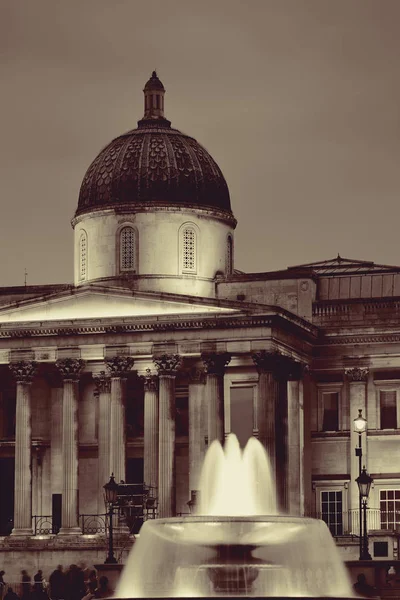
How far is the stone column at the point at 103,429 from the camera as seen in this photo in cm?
8612

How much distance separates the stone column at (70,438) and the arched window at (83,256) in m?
8.82

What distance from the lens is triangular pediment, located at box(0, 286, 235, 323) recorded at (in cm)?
8381

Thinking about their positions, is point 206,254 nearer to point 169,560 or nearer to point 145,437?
point 145,437

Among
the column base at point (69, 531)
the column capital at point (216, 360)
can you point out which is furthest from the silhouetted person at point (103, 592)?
the column base at point (69, 531)

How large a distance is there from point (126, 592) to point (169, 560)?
1936mm

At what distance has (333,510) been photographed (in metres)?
90.3

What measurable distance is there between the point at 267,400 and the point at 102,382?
957cm

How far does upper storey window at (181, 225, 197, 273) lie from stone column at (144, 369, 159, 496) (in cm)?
743

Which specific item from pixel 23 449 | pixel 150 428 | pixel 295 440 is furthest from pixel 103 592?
pixel 295 440

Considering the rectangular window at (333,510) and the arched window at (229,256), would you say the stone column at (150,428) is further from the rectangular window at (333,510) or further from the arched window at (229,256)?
the rectangular window at (333,510)

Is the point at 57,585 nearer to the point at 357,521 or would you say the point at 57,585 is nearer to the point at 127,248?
the point at 357,521

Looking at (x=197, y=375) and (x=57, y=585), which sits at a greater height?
(x=197, y=375)

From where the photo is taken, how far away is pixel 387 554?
83125 millimetres

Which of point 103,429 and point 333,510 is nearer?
point 103,429
